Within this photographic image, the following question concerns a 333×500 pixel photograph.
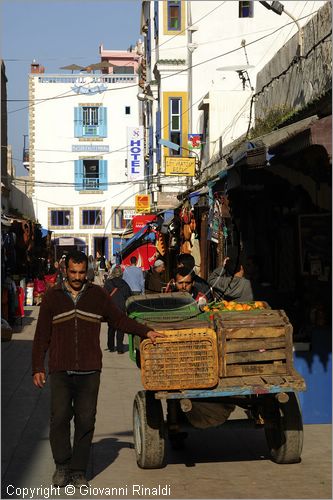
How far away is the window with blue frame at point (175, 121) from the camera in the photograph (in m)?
33.1

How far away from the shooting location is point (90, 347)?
6680 millimetres

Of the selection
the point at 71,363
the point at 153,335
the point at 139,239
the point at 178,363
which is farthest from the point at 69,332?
the point at 139,239

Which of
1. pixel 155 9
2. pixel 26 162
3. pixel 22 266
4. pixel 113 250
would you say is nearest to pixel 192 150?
pixel 22 266

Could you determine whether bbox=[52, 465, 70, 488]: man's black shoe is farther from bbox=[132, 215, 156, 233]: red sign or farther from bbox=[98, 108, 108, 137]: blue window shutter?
bbox=[98, 108, 108, 137]: blue window shutter

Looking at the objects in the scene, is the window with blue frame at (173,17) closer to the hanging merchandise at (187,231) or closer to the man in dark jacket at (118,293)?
the hanging merchandise at (187,231)

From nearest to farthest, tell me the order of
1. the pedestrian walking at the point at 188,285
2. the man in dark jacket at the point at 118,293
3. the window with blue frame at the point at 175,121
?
the pedestrian walking at the point at 188,285 < the man in dark jacket at the point at 118,293 < the window with blue frame at the point at 175,121

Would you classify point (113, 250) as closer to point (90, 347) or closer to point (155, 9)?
point (155, 9)

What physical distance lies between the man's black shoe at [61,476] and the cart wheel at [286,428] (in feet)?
5.88

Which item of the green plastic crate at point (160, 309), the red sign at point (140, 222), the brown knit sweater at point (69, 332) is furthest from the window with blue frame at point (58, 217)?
the brown knit sweater at point (69, 332)

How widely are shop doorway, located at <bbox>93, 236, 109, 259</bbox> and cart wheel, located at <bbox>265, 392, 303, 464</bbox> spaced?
166 ft

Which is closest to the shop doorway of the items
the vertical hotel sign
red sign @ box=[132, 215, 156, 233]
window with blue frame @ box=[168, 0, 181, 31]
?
the vertical hotel sign

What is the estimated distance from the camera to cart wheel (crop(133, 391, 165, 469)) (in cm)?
714

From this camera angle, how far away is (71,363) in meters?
6.62

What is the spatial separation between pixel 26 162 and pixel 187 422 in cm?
5760
